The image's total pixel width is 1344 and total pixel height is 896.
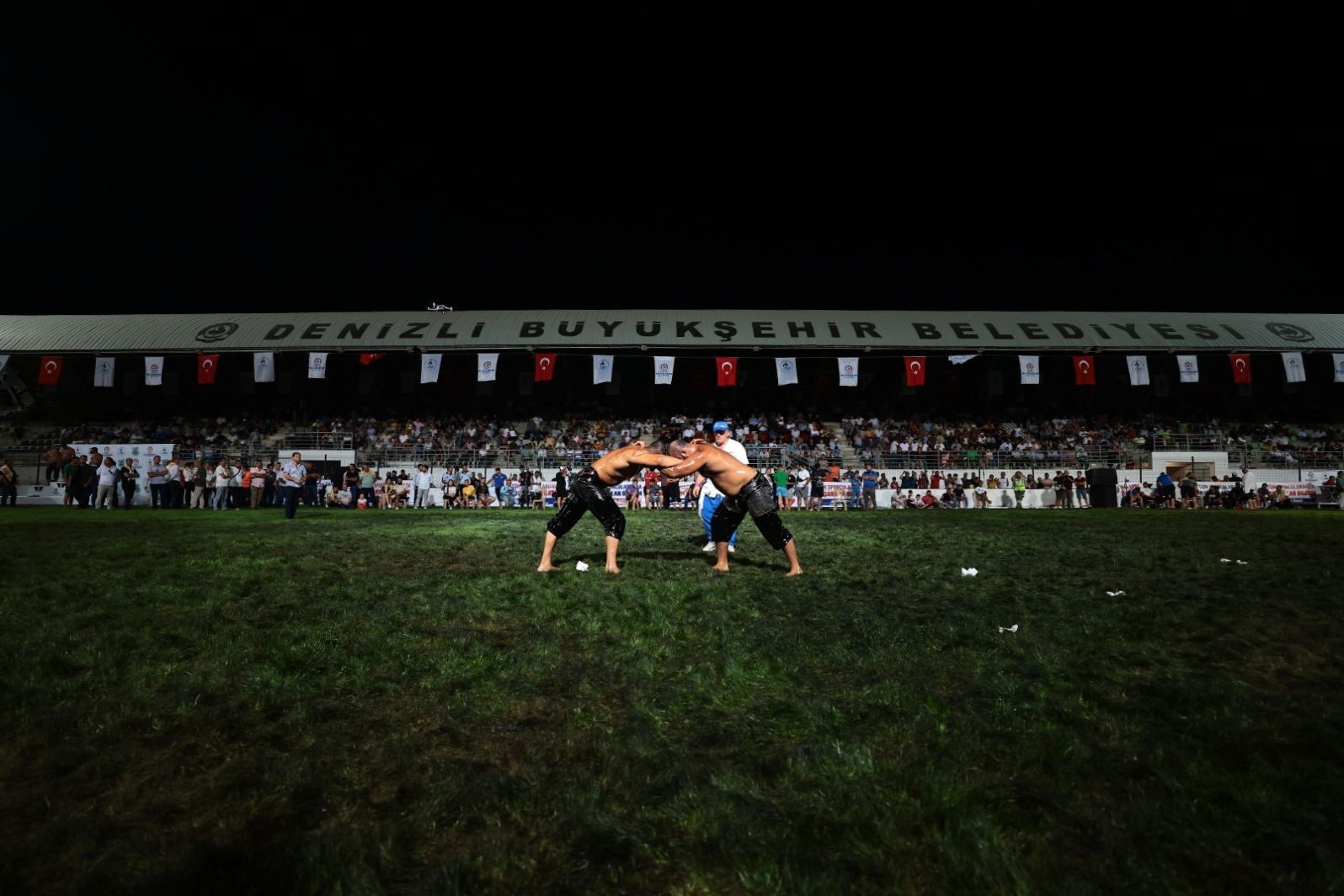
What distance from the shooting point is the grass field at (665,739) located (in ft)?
7.21

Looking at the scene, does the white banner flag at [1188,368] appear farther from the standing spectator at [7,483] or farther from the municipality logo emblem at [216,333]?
the standing spectator at [7,483]

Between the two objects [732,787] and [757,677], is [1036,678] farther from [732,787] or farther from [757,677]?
[732,787]

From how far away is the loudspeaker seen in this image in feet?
86.7

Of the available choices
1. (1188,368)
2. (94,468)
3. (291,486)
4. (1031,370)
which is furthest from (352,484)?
(1188,368)

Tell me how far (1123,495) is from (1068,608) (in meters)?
25.5

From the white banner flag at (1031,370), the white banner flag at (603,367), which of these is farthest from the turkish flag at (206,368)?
the white banner flag at (1031,370)

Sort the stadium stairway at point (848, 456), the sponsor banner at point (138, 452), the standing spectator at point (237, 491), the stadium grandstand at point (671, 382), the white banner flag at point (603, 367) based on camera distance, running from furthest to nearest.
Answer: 1. the white banner flag at point (603, 367)
2. the stadium grandstand at point (671, 382)
3. the stadium stairway at point (848, 456)
4. the sponsor banner at point (138, 452)
5. the standing spectator at point (237, 491)

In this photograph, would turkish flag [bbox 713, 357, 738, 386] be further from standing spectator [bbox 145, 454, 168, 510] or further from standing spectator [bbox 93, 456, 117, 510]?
standing spectator [bbox 93, 456, 117, 510]

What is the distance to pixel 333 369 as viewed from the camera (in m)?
36.5

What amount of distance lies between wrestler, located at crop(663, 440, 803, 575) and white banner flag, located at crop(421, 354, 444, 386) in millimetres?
27269

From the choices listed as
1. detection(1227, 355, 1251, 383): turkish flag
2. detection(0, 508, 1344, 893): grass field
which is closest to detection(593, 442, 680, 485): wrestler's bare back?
detection(0, 508, 1344, 893): grass field

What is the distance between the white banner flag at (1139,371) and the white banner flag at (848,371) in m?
12.4

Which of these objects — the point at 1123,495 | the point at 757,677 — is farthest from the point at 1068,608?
the point at 1123,495

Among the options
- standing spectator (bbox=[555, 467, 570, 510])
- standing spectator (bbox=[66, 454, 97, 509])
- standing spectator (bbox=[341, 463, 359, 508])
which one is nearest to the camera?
standing spectator (bbox=[66, 454, 97, 509])
